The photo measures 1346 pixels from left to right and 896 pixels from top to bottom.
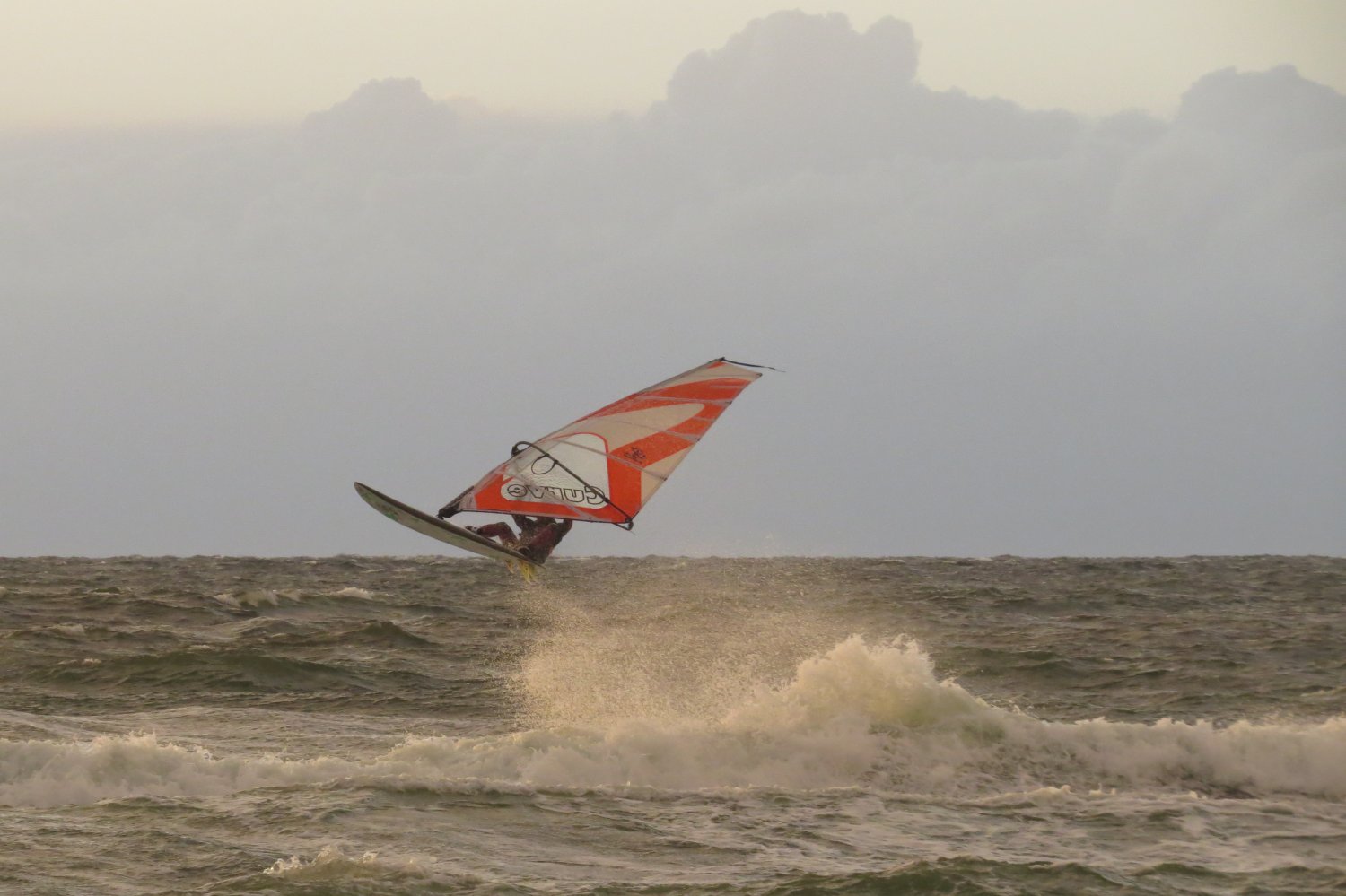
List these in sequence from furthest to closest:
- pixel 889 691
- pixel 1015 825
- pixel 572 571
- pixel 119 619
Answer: pixel 572 571
pixel 119 619
pixel 889 691
pixel 1015 825

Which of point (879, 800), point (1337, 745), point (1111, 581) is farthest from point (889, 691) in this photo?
point (1111, 581)

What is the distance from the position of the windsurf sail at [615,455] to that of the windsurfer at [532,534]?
27cm

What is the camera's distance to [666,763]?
38.9 feet

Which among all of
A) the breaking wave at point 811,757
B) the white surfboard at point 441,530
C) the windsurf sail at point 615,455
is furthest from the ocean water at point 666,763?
the windsurf sail at point 615,455

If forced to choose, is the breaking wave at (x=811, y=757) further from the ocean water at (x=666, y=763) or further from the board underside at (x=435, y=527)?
the board underside at (x=435, y=527)

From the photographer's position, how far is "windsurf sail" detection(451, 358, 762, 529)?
40.5 ft

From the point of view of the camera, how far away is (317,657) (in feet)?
64.2

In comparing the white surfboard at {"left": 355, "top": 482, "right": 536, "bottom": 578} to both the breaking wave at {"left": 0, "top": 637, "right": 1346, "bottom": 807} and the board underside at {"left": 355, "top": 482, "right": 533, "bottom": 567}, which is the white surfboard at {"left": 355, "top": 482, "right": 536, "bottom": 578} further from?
the breaking wave at {"left": 0, "top": 637, "right": 1346, "bottom": 807}

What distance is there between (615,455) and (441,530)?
1872mm

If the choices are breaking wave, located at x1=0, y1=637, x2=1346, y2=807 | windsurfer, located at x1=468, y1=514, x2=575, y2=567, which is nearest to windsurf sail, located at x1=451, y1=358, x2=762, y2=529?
windsurfer, located at x1=468, y1=514, x2=575, y2=567

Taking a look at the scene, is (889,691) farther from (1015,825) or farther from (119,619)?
(119,619)

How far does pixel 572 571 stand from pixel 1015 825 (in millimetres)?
52902

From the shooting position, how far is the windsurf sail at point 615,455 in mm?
12352

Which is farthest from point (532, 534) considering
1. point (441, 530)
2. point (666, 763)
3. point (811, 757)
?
point (811, 757)
